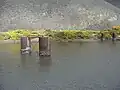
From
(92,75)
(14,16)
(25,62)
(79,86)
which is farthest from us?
(14,16)

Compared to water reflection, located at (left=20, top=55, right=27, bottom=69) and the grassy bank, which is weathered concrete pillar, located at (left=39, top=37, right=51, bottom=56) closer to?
water reflection, located at (left=20, top=55, right=27, bottom=69)

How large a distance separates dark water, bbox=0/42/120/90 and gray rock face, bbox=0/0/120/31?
93.9 inches

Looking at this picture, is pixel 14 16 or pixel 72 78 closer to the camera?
pixel 72 78

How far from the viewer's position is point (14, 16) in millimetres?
8078

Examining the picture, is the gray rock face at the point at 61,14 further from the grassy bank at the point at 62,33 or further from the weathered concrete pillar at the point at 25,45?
the weathered concrete pillar at the point at 25,45

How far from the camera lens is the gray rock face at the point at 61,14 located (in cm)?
796

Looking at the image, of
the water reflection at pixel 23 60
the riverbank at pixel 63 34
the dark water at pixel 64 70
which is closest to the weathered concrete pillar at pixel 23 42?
the dark water at pixel 64 70

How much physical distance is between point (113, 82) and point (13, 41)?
381 centimetres

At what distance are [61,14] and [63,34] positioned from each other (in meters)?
1.13

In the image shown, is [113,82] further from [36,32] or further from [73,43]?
[36,32]

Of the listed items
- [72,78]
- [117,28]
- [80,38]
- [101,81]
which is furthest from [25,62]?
[117,28]

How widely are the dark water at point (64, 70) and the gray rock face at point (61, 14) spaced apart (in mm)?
2385

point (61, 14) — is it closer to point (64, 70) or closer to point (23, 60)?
point (23, 60)

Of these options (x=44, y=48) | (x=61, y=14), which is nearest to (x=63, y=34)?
(x=61, y=14)
